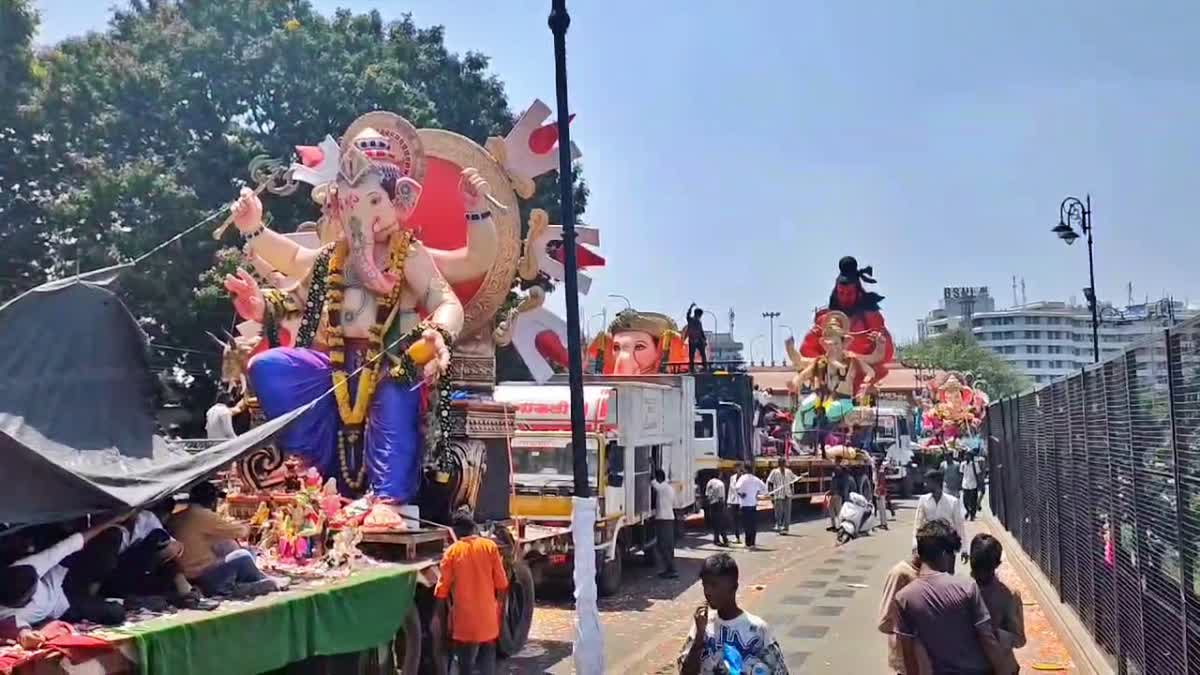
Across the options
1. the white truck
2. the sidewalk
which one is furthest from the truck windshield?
the sidewalk

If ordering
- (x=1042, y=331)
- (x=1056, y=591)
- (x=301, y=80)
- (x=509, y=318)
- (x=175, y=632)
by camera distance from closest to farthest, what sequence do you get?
(x=175, y=632)
(x=509, y=318)
(x=1056, y=591)
(x=301, y=80)
(x=1042, y=331)

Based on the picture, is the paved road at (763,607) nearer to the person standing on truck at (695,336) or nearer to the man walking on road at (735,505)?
the man walking on road at (735,505)

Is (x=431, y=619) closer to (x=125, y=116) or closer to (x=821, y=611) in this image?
(x=821, y=611)

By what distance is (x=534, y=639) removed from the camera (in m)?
12.1

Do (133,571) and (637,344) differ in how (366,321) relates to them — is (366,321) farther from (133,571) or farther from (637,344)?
(637,344)

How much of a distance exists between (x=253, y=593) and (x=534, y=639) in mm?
5701

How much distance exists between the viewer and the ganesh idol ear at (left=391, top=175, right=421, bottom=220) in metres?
10.8

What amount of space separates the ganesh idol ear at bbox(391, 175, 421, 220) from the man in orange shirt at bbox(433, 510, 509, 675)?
11.3ft

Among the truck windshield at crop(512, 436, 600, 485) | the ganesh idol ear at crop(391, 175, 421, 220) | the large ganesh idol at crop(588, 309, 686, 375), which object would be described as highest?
the ganesh idol ear at crop(391, 175, 421, 220)

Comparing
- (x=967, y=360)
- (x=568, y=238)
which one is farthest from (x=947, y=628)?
(x=967, y=360)

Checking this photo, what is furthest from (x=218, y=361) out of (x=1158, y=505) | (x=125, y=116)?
(x=1158, y=505)

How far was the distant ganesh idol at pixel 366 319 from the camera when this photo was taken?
10.1 meters

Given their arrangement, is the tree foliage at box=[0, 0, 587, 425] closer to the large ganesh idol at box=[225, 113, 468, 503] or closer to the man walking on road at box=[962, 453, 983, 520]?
the large ganesh idol at box=[225, 113, 468, 503]

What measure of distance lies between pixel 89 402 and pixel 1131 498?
6772 mm
